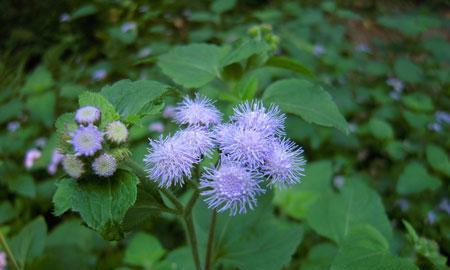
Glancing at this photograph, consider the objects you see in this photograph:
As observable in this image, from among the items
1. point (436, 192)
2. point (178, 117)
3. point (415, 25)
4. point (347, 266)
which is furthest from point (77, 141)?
point (415, 25)

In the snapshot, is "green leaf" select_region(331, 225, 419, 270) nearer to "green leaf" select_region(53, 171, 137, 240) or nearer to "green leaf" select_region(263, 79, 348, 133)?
"green leaf" select_region(263, 79, 348, 133)

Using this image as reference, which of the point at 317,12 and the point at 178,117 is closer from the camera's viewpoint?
the point at 178,117

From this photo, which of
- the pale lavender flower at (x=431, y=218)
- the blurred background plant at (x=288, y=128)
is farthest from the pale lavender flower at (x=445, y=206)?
the pale lavender flower at (x=431, y=218)

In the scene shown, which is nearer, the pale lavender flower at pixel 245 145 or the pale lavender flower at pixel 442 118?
the pale lavender flower at pixel 245 145

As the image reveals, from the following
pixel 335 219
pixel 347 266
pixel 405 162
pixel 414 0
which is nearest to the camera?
pixel 347 266

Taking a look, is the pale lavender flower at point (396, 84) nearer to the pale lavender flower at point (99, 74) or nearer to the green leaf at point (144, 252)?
the pale lavender flower at point (99, 74)

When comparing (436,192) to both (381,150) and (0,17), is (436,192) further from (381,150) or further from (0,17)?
(0,17)

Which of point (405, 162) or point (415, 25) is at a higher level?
point (415, 25)

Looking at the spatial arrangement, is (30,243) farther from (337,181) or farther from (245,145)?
(337,181)
